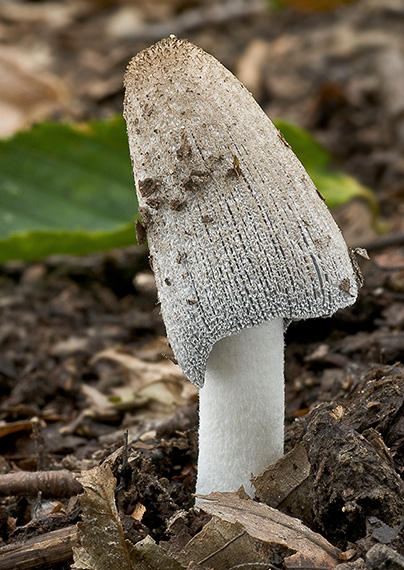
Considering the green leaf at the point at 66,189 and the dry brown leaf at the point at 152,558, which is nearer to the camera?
the dry brown leaf at the point at 152,558

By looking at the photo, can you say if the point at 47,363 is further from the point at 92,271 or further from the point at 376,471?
the point at 376,471

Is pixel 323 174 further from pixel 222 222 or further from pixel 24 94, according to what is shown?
pixel 222 222

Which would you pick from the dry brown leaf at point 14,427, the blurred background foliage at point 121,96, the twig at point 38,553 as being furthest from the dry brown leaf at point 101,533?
the blurred background foliage at point 121,96

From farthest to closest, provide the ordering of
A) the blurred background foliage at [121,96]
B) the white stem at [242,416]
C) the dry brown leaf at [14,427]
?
1. the blurred background foliage at [121,96]
2. the dry brown leaf at [14,427]
3. the white stem at [242,416]

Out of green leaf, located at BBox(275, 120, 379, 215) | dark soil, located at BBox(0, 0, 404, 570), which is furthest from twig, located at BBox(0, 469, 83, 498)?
green leaf, located at BBox(275, 120, 379, 215)

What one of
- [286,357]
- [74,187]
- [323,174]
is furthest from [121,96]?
[286,357]

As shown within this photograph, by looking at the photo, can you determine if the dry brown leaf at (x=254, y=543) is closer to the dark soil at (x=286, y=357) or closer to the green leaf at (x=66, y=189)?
the dark soil at (x=286, y=357)

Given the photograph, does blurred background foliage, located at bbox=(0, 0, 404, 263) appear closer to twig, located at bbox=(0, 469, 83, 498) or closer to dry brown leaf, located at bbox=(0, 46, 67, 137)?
dry brown leaf, located at bbox=(0, 46, 67, 137)
